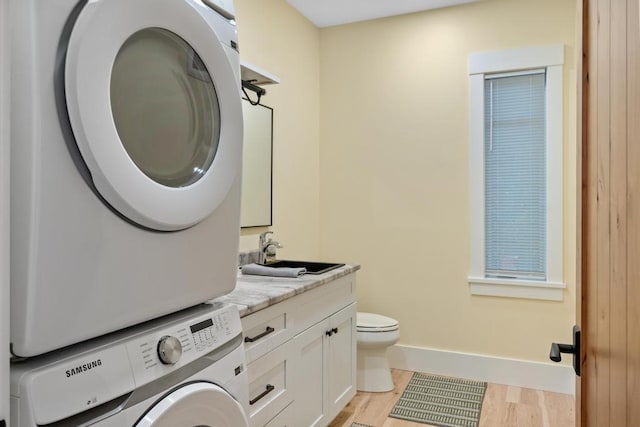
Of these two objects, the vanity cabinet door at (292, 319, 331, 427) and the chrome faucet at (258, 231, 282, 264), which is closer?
the vanity cabinet door at (292, 319, 331, 427)

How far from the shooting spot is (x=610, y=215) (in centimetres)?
75

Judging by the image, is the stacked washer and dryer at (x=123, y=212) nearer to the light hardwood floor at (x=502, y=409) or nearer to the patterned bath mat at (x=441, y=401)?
the light hardwood floor at (x=502, y=409)

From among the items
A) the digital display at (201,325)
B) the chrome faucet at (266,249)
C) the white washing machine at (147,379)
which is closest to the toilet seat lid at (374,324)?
the chrome faucet at (266,249)

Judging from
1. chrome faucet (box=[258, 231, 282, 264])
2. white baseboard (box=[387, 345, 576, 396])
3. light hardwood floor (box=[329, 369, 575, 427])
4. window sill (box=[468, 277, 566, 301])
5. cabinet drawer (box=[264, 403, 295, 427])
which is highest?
chrome faucet (box=[258, 231, 282, 264])

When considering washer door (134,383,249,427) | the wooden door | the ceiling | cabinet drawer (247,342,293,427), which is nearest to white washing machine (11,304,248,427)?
washer door (134,383,249,427)

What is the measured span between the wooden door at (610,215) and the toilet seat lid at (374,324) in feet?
6.67

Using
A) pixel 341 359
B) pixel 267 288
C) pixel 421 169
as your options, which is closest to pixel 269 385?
pixel 267 288

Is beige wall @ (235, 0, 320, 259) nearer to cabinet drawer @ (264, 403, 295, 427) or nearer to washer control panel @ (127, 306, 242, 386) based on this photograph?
cabinet drawer @ (264, 403, 295, 427)

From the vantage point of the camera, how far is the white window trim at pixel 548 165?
3.11m

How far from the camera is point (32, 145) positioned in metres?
0.77

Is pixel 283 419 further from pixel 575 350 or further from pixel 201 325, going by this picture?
pixel 575 350

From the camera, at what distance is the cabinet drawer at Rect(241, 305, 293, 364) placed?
1709 millimetres

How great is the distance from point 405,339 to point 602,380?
281 cm

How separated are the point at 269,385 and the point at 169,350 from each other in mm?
948
